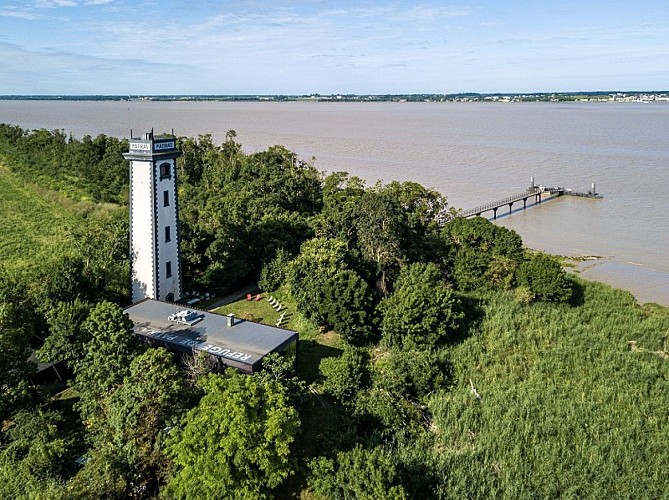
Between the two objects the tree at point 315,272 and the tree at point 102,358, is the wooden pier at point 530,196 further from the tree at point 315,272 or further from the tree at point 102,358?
the tree at point 102,358

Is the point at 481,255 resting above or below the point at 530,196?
below

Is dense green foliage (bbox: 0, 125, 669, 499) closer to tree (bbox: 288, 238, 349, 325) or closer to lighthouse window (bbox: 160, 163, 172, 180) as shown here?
tree (bbox: 288, 238, 349, 325)

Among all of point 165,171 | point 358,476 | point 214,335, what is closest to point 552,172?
point 165,171

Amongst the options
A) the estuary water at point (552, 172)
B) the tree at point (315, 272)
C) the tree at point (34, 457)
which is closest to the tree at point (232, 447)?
the tree at point (34, 457)

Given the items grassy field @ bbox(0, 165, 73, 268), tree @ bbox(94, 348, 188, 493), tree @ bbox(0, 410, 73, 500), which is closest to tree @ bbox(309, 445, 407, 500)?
tree @ bbox(94, 348, 188, 493)

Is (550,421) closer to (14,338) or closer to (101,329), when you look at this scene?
(101,329)

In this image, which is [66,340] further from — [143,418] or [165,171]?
[165,171]
